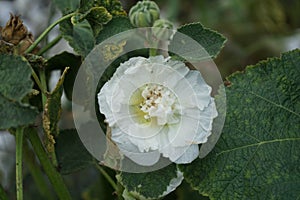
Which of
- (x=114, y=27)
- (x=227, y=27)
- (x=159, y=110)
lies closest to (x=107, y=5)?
(x=114, y=27)

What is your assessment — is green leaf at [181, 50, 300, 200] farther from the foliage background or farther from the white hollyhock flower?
the foliage background

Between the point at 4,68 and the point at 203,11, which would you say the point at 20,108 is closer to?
the point at 4,68

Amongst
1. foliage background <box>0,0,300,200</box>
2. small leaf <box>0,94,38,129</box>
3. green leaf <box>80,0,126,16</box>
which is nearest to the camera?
small leaf <box>0,94,38,129</box>

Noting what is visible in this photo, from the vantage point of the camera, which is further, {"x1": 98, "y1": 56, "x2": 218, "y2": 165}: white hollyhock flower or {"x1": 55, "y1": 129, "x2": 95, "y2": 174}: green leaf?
{"x1": 55, "y1": 129, "x2": 95, "y2": 174}: green leaf

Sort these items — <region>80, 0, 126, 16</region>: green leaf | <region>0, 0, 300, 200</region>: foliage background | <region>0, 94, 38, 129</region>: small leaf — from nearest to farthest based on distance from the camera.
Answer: <region>0, 94, 38, 129</region>: small leaf < <region>80, 0, 126, 16</region>: green leaf < <region>0, 0, 300, 200</region>: foliage background

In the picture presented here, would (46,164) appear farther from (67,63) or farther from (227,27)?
(227,27)

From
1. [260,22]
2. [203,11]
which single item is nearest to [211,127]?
[203,11]

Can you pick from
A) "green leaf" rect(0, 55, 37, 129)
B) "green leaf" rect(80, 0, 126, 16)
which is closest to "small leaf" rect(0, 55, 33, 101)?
"green leaf" rect(0, 55, 37, 129)

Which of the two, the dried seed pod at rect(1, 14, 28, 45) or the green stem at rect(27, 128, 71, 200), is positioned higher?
the dried seed pod at rect(1, 14, 28, 45)
